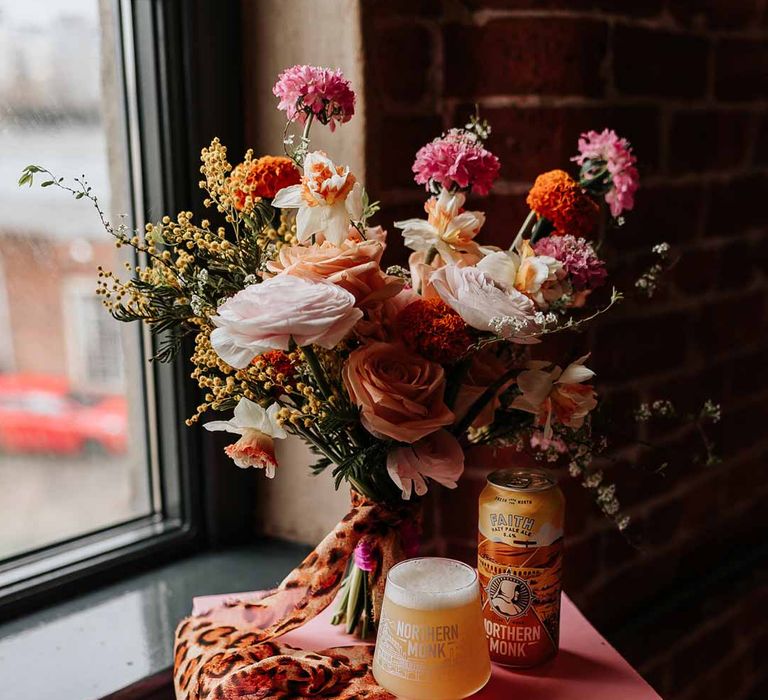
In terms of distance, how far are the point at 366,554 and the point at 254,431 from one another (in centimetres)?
17

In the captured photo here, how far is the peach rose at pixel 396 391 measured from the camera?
668mm

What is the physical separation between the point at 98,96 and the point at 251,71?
188 millimetres

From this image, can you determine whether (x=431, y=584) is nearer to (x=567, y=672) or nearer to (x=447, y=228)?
(x=567, y=672)

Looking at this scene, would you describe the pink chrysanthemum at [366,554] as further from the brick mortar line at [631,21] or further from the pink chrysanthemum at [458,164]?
the brick mortar line at [631,21]

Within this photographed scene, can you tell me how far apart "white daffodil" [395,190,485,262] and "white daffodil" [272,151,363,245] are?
3.3 inches

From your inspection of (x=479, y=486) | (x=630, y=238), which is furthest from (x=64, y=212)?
(x=630, y=238)

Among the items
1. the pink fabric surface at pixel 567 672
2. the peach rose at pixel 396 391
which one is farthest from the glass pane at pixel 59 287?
the peach rose at pixel 396 391

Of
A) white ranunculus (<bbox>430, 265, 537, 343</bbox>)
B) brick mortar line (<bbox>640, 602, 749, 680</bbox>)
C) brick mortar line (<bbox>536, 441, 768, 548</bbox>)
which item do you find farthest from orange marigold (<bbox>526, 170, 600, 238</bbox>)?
brick mortar line (<bbox>640, 602, 749, 680</bbox>)

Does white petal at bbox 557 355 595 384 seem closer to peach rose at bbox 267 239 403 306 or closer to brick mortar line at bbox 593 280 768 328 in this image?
peach rose at bbox 267 239 403 306

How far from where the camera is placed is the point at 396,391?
671 mm

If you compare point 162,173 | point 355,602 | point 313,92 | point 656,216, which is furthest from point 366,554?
point 656,216

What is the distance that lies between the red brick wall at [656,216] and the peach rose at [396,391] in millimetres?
269

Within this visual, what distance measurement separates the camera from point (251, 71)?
1.07 metres

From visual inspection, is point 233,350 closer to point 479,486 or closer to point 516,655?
point 516,655
